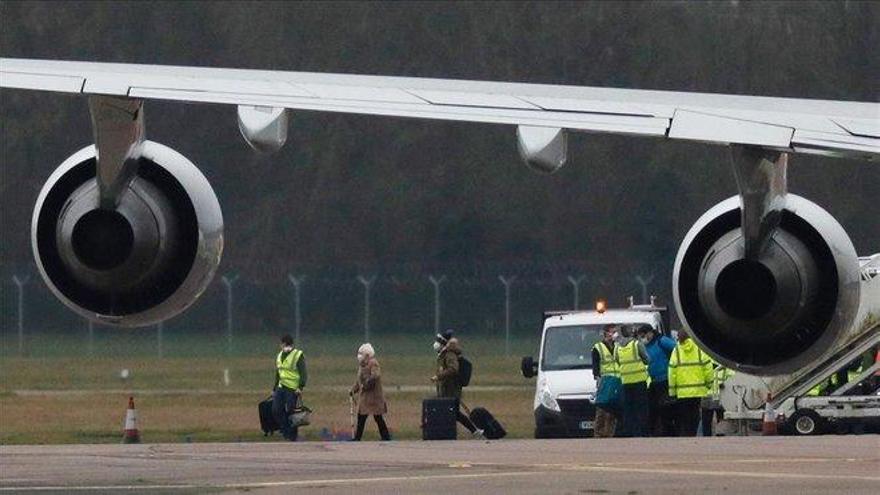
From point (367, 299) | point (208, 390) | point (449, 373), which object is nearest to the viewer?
point (449, 373)

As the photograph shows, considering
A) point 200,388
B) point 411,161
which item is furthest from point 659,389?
point 411,161

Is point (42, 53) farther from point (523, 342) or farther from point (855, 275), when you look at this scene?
point (855, 275)

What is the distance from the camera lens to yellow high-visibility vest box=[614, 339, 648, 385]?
26375 mm

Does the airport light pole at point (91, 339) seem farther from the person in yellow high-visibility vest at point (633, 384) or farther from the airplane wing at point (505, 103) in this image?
the airplane wing at point (505, 103)

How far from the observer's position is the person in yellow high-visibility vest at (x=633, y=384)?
86.6 ft

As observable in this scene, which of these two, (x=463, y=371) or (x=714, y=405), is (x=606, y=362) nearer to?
(x=463, y=371)

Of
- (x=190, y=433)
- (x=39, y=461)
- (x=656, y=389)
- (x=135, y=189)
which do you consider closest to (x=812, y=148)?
(x=135, y=189)

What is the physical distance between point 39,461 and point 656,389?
30.5ft

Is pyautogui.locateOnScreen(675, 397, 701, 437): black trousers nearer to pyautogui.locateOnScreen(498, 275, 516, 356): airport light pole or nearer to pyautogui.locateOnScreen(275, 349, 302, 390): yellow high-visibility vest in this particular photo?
pyautogui.locateOnScreen(275, 349, 302, 390): yellow high-visibility vest

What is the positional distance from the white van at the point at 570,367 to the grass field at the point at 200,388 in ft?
4.36

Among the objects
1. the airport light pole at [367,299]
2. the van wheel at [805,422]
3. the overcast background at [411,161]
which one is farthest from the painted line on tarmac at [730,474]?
the airport light pole at [367,299]

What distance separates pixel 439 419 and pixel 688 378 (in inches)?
127

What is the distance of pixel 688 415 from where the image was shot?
2702cm

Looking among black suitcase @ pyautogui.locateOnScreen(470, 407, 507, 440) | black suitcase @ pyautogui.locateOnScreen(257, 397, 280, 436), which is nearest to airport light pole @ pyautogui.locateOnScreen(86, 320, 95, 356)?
black suitcase @ pyautogui.locateOnScreen(257, 397, 280, 436)
